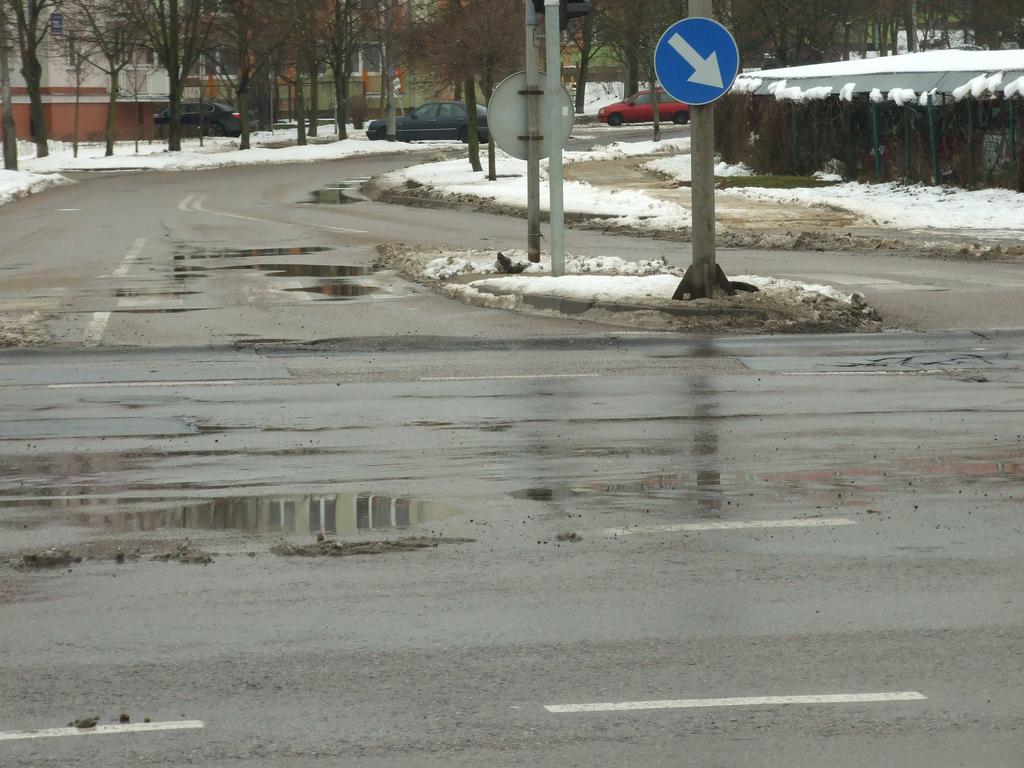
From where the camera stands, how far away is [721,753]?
4652 mm

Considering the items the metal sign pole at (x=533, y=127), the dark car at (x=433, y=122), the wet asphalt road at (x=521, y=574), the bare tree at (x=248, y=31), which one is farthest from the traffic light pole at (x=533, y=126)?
the dark car at (x=433, y=122)

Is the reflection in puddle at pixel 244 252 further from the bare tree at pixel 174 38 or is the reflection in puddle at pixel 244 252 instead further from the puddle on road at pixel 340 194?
the bare tree at pixel 174 38

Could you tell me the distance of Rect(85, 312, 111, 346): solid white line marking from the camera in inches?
574

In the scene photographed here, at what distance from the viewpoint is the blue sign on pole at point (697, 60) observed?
15.1 m

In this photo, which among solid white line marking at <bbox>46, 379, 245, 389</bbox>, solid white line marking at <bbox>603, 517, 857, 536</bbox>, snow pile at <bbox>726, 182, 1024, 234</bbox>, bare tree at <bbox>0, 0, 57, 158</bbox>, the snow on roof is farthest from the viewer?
bare tree at <bbox>0, 0, 57, 158</bbox>

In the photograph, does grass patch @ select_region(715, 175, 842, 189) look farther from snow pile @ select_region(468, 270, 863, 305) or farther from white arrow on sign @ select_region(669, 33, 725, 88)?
white arrow on sign @ select_region(669, 33, 725, 88)

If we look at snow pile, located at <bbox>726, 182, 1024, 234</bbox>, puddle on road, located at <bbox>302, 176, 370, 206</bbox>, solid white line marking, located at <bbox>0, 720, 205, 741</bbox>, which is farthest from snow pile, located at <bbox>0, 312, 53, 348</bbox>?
puddle on road, located at <bbox>302, 176, 370, 206</bbox>

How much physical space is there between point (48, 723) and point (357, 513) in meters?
2.85

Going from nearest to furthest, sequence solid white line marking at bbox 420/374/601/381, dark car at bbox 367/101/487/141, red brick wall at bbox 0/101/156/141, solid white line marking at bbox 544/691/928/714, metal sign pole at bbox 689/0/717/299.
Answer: solid white line marking at bbox 544/691/928/714 → solid white line marking at bbox 420/374/601/381 → metal sign pole at bbox 689/0/717/299 → dark car at bbox 367/101/487/141 → red brick wall at bbox 0/101/156/141

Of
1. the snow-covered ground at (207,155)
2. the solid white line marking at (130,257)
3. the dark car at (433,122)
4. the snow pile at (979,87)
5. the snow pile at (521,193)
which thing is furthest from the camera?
the dark car at (433,122)

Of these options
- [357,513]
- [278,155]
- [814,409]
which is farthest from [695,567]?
[278,155]

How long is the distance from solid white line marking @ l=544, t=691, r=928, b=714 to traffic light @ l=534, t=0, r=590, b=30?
1312 centimetres

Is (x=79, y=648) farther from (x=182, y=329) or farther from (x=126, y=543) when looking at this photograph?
(x=182, y=329)

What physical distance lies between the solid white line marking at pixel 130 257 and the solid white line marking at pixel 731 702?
15966 mm
